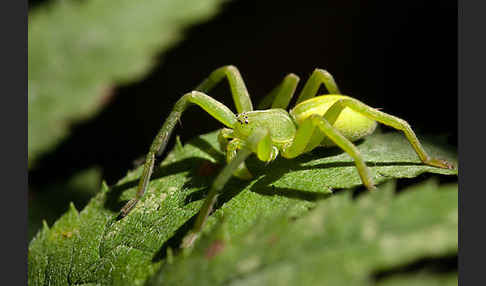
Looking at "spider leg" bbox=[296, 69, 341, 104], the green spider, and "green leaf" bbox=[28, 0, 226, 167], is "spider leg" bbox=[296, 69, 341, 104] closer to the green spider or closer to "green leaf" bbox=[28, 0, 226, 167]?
the green spider

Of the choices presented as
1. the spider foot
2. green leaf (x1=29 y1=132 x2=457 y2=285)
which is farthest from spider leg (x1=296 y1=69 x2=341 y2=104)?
the spider foot

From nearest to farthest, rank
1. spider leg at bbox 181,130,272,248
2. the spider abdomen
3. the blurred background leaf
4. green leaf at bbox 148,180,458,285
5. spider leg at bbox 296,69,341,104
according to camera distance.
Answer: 1. green leaf at bbox 148,180,458,285
2. spider leg at bbox 181,130,272,248
3. the spider abdomen
4. spider leg at bbox 296,69,341,104
5. the blurred background leaf

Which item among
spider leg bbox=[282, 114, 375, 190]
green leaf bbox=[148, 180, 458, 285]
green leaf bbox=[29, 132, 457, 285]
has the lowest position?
green leaf bbox=[29, 132, 457, 285]

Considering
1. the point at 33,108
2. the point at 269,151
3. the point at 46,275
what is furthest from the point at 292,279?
the point at 33,108

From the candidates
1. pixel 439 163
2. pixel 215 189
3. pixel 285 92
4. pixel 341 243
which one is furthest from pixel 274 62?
pixel 341 243

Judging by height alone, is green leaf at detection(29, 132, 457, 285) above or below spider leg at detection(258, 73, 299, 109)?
below

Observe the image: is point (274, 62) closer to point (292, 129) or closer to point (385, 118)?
point (292, 129)

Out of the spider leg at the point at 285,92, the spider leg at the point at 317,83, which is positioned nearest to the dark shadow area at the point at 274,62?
the spider leg at the point at 317,83
